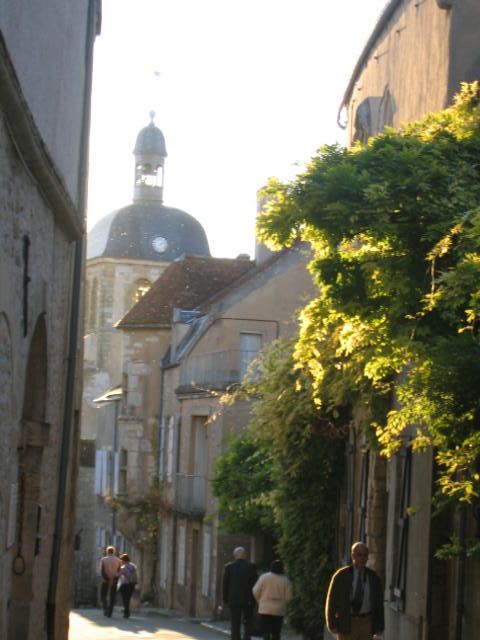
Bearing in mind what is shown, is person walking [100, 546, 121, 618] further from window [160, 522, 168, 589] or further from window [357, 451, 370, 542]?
window [357, 451, 370, 542]

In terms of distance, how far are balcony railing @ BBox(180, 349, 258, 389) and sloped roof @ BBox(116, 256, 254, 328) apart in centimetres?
608

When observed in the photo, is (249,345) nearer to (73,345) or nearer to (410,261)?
(73,345)

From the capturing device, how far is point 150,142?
74000mm

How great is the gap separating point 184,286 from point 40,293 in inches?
1148

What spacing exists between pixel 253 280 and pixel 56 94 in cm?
2023

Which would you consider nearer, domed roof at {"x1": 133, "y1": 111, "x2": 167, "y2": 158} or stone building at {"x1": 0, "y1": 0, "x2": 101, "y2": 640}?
stone building at {"x1": 0, "y1": 0, "x2": 101, "y2": 640}

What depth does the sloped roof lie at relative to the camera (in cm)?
3947

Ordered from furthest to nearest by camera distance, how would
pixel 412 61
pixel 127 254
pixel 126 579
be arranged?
pixel 127 254, pixel 126 579, pixel 412 61

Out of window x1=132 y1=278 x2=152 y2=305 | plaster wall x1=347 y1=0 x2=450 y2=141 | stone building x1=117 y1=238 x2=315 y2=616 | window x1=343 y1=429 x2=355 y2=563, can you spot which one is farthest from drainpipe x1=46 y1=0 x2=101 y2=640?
window x1=132 y1=278 x2=152 y2=305

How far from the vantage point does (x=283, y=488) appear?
19.0 m

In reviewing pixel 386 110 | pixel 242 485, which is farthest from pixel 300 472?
pixel 242 485

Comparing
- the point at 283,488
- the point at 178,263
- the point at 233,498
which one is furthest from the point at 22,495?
the point at 178,263

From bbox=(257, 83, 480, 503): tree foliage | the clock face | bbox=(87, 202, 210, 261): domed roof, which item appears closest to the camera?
bbox=(257, 83, 480, 503): tree foliage

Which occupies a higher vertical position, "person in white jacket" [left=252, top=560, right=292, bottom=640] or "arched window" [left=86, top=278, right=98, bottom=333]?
"arched window" [left=86, top=278, right=98, bottom=333]
